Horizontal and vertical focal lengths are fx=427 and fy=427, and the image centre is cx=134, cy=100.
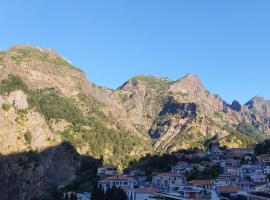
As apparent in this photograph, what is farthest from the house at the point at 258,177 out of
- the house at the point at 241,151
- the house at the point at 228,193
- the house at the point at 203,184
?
the house at the point at 241,151

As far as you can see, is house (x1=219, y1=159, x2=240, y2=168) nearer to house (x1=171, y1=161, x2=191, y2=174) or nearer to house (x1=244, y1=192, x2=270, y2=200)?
house (x1=171, y1=161, x2=191, y2=174)

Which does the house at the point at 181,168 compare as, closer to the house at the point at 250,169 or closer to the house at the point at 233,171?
the house at the point at 233,171

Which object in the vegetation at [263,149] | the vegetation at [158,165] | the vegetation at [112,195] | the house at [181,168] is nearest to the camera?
the vegetation at [112,195]

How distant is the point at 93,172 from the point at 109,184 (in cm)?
6054

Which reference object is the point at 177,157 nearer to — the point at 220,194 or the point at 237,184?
the point at 237,184

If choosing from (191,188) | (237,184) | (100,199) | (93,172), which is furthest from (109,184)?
(93,172)

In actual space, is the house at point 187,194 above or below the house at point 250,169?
below

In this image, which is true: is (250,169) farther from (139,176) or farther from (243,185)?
(139,176)

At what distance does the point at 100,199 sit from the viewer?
111m

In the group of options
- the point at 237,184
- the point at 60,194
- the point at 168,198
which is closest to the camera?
the point at 168,198

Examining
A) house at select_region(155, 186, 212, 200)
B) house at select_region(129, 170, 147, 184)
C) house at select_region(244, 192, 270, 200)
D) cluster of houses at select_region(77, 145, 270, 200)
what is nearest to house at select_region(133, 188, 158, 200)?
cluster of houses at select_region(77, 145, 270, 200)

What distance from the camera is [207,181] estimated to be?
11694 centimetres

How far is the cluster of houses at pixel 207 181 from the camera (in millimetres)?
102812

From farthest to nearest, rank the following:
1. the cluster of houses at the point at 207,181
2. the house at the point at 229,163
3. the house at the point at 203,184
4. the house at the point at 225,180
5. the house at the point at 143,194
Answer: the house at the point at 229,163
the house at the point at 225,180
the house at the point at 203,184
the house at the point at 143,194
the cluster of houses at the point at 207,181
